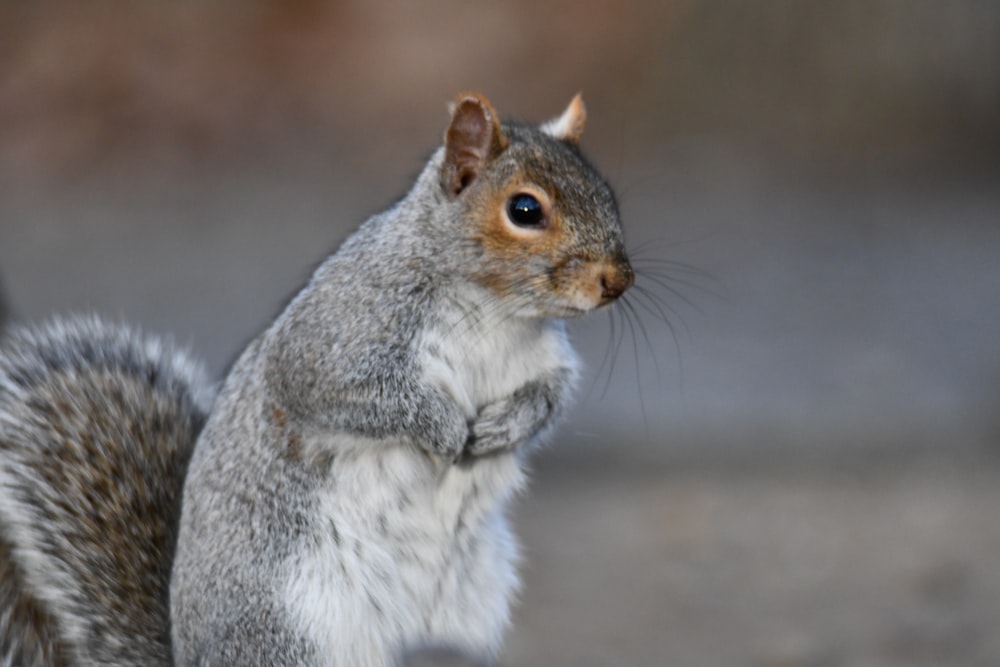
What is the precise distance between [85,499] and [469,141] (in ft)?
2.23

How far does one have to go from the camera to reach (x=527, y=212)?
165 centimetres

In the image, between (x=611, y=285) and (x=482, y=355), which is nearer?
(x=611, y=285)

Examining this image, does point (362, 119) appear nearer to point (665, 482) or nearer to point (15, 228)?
point (15, 228)

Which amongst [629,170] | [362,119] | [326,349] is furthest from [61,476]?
[362,119]

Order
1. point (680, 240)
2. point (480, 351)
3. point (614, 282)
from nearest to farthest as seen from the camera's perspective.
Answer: point (614, 282)
point (480, 351)
point (680, 240)

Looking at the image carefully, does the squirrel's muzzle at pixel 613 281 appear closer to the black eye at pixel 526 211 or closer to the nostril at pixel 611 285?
the nostril at pixel 611 285

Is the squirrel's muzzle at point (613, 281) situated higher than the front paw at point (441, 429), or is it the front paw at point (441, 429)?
the squirrel's muzzle at point (613, 281)

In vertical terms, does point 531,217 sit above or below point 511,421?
above

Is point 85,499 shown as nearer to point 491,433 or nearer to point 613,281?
point 491,433

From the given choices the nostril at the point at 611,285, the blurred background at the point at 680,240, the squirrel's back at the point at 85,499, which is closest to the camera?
the nostril at the point at 611,285

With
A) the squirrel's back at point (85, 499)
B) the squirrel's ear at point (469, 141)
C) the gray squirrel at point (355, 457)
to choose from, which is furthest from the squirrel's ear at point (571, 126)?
the squirrel's back at point (85, 499)

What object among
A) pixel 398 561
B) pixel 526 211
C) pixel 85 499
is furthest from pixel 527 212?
pixel 85 499

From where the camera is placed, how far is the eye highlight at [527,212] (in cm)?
165

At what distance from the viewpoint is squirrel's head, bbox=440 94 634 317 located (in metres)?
1.62
